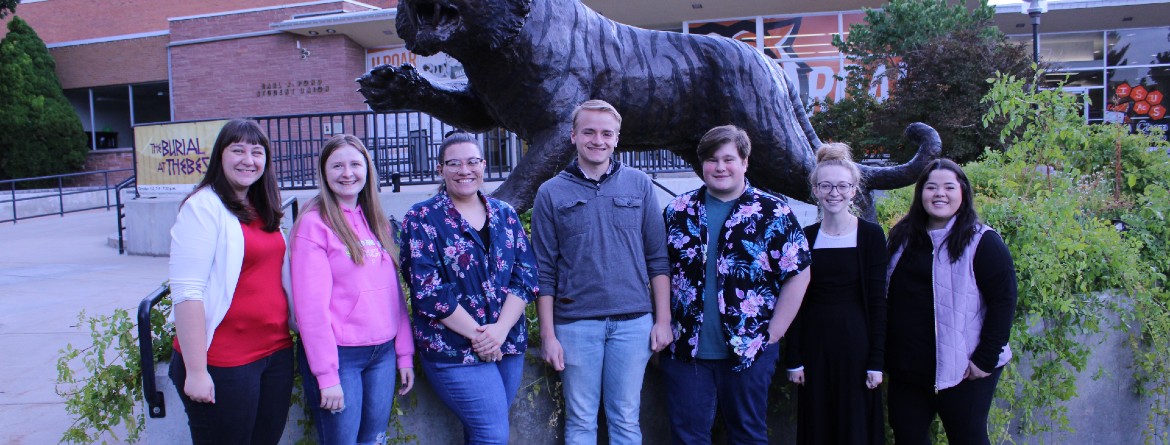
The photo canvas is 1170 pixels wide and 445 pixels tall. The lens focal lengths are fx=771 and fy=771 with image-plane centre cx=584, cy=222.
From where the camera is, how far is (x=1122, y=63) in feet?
70.5

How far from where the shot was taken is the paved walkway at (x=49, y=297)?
13.8 feet

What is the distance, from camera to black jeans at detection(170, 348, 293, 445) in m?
2.22

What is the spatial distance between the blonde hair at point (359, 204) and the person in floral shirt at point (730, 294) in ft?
3.25

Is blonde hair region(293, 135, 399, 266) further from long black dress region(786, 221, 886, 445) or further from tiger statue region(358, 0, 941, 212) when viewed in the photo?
long black dress region(786, 221, 886, 445)

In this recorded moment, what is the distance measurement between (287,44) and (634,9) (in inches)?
362

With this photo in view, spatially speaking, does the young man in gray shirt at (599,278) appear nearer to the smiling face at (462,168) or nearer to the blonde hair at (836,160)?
the smiling face at (462,168)

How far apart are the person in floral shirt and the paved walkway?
323cm

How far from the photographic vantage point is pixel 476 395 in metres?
2.46

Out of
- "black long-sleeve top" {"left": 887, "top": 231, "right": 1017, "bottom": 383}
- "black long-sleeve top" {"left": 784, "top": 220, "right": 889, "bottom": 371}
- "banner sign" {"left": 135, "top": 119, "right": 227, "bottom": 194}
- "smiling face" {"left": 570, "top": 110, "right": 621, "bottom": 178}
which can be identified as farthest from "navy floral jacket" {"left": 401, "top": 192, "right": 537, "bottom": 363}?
"banner sign" {"left": 135, "top": 119, "right": 227, "bottom": 194}

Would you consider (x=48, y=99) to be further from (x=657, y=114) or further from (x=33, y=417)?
(x=657, y=114)

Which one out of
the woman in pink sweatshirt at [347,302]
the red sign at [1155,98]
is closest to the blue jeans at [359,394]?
the woman in pink sweatshirt at [347,302]

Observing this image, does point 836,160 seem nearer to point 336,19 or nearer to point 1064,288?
point 1064,288

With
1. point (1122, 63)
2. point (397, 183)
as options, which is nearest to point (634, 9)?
point (397, 183)

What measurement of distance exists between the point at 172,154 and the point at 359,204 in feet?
29.6
